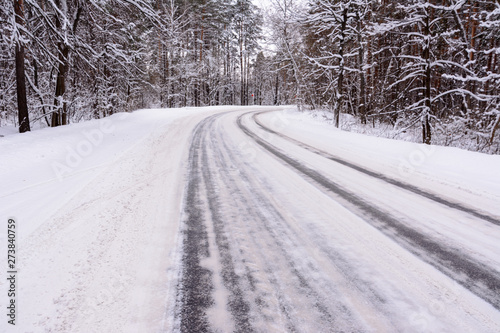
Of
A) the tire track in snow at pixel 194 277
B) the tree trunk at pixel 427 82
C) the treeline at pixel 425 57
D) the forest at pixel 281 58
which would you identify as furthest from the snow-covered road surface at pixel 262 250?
the forest at pixel 281 58

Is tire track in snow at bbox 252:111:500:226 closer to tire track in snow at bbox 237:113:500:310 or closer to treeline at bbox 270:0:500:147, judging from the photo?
tire track in snow at bbox 237:113:500:310

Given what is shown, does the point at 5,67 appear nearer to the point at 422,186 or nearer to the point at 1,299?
the point at 1,299

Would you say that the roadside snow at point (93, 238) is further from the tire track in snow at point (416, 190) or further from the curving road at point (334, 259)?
the tire track in snow at point (416, 190)

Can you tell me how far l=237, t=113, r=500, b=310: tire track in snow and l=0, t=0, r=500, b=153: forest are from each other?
7324 mm

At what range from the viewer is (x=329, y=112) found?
1952 centimetres

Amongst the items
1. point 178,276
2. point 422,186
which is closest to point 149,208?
point 178,276

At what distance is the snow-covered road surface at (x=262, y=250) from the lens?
176 cm

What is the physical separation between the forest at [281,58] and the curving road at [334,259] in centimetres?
712

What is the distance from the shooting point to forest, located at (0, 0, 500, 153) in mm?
9297

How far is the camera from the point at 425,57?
928 cm

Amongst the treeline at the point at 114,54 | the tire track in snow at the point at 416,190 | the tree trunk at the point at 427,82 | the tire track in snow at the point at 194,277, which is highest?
the treeline at the point at 114,54

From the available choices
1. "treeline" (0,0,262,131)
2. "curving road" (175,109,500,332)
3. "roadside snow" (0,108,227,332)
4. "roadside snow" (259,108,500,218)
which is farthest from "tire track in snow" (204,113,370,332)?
"treeline" (0,0,262,131)

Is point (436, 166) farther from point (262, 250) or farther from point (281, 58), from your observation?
point (281, 58)

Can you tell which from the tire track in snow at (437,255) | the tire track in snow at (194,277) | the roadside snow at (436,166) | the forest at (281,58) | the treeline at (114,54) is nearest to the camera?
the tire track in snow at (194,277)
